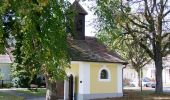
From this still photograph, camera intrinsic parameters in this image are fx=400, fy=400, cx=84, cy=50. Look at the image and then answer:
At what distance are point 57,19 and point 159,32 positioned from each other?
22643mm

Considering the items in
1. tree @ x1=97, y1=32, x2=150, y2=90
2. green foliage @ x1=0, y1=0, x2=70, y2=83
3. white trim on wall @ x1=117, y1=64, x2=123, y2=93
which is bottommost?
white trim on wall @ x1=117, y1=64, x2=123, y2=93

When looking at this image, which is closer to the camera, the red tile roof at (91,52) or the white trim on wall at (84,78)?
the white trim on wall at (84,78)

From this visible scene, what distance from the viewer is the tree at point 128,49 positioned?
3623 centimetres

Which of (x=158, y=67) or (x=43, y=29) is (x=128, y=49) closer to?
(x=158, y=67)

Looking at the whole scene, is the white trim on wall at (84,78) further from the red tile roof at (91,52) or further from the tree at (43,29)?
the tree at (43,29)

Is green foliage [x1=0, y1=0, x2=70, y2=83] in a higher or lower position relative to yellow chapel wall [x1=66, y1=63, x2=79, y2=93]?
higher

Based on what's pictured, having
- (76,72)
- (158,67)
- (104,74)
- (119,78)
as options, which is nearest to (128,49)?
(158,67)

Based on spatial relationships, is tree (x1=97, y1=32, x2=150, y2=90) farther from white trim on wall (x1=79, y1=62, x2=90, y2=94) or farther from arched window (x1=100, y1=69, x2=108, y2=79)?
white trim on wall (x1=79, y1=62, x2=90, y2=94)

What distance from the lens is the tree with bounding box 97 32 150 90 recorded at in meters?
36.2

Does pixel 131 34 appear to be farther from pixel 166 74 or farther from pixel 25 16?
pixel 166 74

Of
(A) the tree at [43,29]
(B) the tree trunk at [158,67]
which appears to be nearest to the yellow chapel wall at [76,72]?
(B) the tree trunk at [158,67]

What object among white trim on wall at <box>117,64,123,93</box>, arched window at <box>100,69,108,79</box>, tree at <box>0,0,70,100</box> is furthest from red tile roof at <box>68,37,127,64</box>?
tree at <box>0,0,70,100</box>

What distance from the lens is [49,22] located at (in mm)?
16391

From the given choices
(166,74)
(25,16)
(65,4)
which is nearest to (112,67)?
(65,4)
